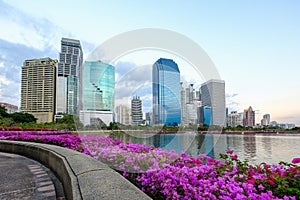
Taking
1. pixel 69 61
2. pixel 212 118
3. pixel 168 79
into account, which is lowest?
pixel 212 118

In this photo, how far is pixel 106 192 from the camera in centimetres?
182

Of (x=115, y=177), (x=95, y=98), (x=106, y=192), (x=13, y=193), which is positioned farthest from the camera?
(x=95, y=98)

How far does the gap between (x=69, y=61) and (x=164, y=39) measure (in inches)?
3353

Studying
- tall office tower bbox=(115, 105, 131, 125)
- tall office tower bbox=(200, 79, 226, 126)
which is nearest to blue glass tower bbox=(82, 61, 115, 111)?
tall office tower bbox=(115, 105, 131, 125)

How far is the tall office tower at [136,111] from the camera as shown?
568 cm

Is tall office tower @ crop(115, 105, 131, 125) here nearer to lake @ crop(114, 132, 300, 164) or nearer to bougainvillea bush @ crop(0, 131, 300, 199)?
lake @ crop(114, 132, 300, 164)

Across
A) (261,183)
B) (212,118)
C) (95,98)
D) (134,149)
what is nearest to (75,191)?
(261,183)

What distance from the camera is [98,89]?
5414 millimetres

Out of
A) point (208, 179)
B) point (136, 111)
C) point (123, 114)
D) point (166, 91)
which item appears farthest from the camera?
point (136, 111)

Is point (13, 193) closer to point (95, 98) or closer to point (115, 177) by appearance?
point (115, 177)

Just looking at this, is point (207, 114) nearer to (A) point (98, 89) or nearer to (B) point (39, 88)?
(A) point (98, 89)

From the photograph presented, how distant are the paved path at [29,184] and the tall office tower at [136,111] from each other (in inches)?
92.0

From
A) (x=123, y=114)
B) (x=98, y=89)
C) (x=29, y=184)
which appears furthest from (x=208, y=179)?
(x=98, y=89)

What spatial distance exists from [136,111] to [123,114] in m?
0.37
